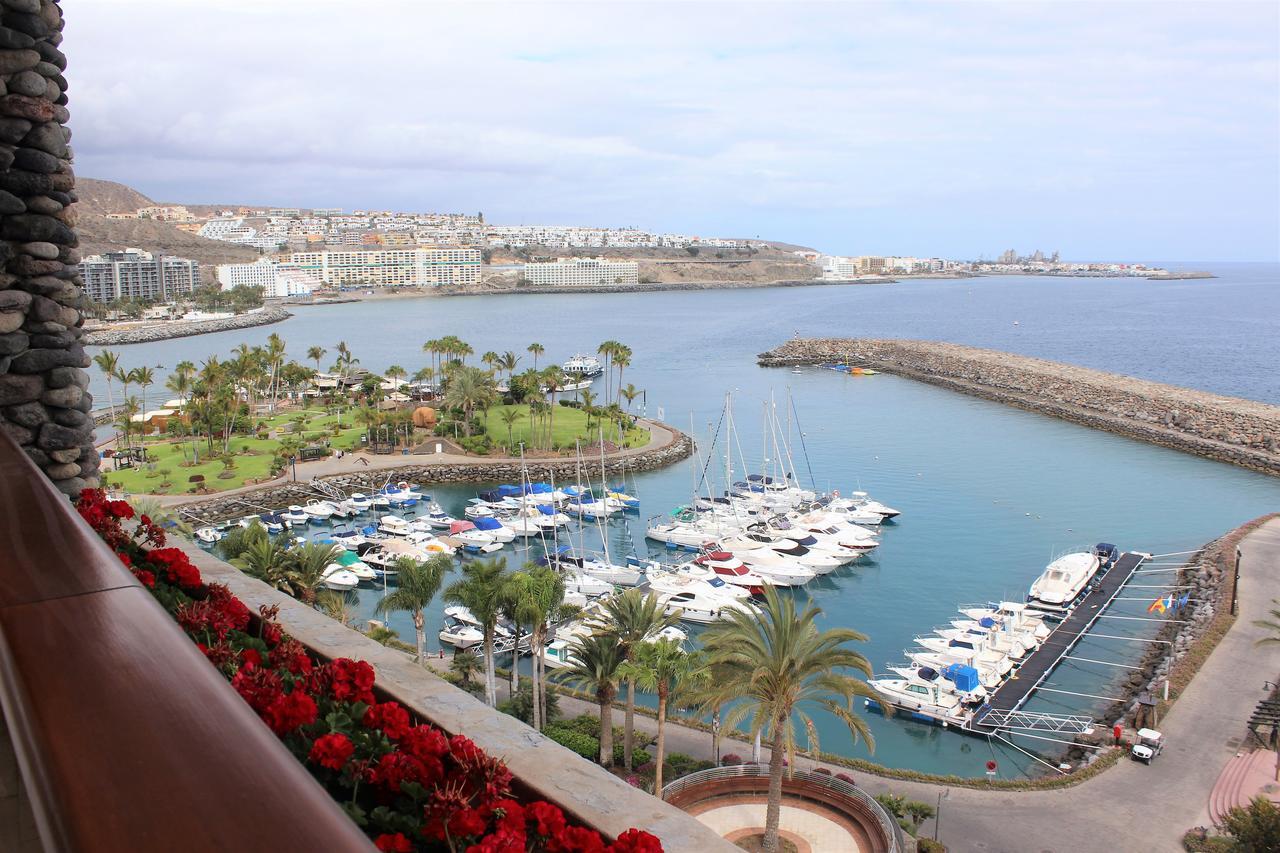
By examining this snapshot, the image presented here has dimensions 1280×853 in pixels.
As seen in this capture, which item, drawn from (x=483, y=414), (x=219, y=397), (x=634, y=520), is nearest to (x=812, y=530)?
(x=634, y=520)

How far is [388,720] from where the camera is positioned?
2.73 metres

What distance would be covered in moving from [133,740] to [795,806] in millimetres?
14096

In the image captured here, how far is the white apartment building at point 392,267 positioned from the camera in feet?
629

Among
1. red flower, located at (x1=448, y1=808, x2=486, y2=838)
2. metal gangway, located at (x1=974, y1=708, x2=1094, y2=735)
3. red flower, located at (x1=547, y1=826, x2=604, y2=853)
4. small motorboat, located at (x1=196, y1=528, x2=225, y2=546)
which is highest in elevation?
red flower, located at (x1=448, y1=808, x2=486, y2=838)

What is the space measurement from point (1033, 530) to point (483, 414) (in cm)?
2729

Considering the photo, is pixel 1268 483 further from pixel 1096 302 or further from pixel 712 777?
pixel 1096 302

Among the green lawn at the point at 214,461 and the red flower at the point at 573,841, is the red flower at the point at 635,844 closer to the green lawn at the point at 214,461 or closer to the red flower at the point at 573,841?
the red flower at the point at 573,841

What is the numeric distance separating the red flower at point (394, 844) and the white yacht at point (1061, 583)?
26.6 m

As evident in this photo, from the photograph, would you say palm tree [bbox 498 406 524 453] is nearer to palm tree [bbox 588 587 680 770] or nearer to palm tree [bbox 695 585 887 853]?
palm tree [bbox 588 587 680 770]

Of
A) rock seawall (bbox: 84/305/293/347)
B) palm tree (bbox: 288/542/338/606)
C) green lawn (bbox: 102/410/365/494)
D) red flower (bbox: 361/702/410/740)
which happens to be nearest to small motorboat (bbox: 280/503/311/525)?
green lawn (bbox: 102/410/365/494)

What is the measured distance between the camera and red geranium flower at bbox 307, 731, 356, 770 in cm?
236

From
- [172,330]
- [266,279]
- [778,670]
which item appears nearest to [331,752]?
[778,670]

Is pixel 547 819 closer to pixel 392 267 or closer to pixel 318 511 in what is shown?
pixel 318 511

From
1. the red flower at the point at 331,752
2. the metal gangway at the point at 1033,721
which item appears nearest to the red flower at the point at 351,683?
the red flower at the point at 331,752
